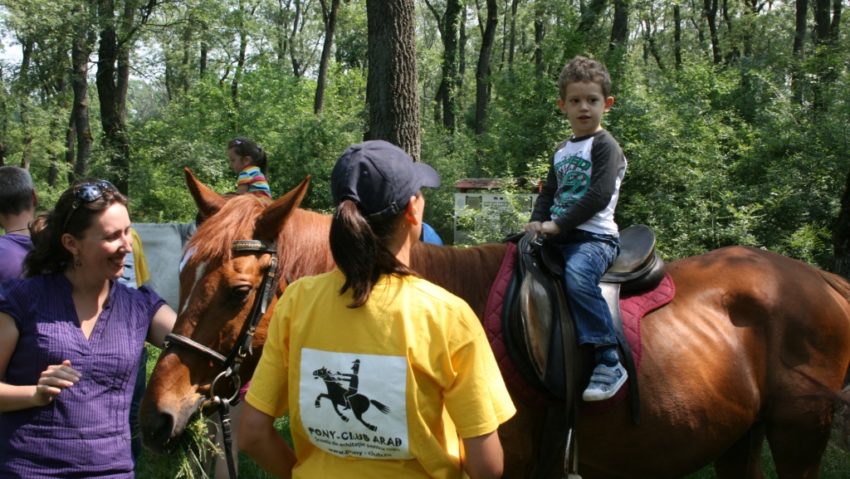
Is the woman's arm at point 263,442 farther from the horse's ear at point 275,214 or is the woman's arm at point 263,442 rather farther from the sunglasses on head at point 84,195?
the sunglasses on head at point 84,195

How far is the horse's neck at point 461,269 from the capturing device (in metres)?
2.75

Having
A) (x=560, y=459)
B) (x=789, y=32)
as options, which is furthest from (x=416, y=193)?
(x=789, y=32)

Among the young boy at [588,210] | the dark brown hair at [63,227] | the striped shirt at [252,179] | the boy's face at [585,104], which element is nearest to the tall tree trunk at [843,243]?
the young boy at [588,210]

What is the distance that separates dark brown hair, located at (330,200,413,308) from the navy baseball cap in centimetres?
3

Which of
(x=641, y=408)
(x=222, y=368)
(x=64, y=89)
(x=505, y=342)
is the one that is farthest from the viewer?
(x=64, y=89)

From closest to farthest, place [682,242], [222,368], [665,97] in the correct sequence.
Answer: [222,368] → [682,242] → [665,97]

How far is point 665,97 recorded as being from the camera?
44.3 ft

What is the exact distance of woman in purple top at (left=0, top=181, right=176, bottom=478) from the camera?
91.4 inches

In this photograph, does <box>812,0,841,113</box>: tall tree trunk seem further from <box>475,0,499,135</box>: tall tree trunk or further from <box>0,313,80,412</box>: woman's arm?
<box>0,313,80,412</box>: woman's arm

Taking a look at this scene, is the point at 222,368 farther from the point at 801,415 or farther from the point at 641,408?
the point at 801,415

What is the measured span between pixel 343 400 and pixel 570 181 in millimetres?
1942

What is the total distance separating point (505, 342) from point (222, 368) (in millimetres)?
1146

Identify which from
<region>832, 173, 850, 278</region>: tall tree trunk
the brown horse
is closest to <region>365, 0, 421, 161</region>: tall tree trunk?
the brown horse

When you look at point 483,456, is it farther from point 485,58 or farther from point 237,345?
point 485,58
